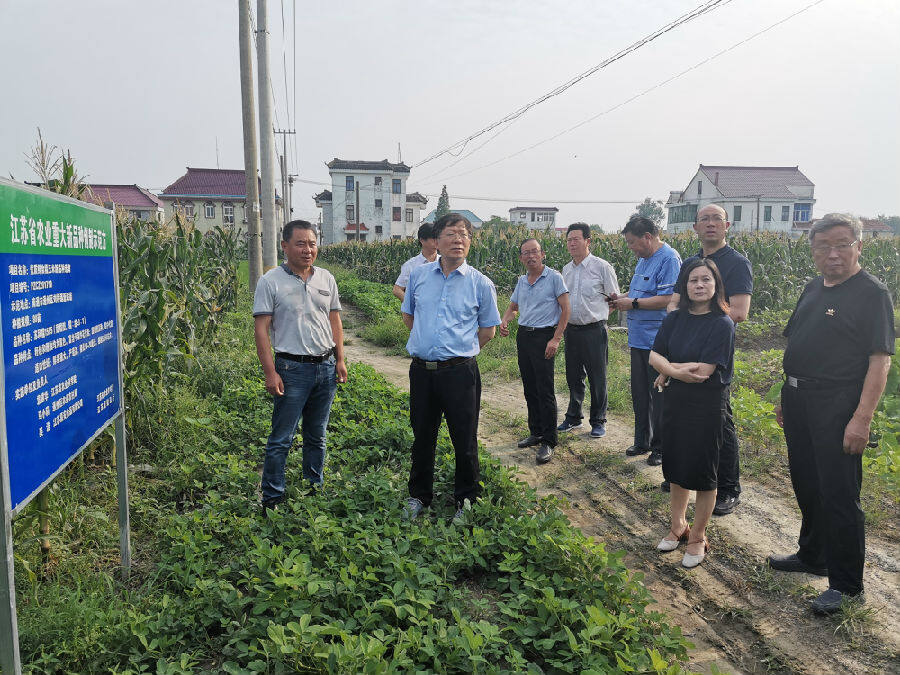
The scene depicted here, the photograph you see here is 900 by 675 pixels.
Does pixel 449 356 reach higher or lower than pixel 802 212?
lower

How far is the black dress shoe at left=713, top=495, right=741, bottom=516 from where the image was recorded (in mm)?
4656

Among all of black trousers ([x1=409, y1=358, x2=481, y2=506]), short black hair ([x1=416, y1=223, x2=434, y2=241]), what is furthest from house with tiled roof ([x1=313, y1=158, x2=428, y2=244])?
black trousers ([x1=409, y1=358, x2=481, y2=506])

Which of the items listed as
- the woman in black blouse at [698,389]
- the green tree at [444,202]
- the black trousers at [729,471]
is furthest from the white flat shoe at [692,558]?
the green tree at [444,202]

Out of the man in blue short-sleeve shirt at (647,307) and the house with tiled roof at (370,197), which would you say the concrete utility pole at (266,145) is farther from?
the house with tiled roof at (370,197)

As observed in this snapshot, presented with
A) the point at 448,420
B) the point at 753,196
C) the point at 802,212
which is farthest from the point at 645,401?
the point at 802,212

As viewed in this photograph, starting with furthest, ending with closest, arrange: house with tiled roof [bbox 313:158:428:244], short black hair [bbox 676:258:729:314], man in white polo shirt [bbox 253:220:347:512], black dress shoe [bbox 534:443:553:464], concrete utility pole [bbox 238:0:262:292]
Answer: house with tiled roof [bbox 313:158:428:244] < concrete utility pole [bbox 238:0:262:292] < black dress shoe [bbox 534:443:553:464] < man in white polo shirt [bbox 253:220:347:512] < short black hair [bbox 676:258:729:314]

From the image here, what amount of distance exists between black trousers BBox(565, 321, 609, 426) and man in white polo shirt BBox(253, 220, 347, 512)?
3011 mm

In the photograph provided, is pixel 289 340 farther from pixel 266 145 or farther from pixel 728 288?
pixel 266 145

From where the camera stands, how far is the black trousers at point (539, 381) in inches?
235

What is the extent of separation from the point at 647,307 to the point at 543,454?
5.67 ft

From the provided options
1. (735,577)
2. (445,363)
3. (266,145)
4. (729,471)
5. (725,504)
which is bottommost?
(735,577)

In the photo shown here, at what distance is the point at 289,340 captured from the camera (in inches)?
171

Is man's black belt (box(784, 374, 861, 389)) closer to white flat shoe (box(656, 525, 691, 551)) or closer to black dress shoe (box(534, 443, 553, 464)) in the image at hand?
white flat shoe (box(656, 525, 691, 551))

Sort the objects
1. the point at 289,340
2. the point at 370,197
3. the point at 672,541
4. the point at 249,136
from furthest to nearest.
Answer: the point at 370,197 → the point at 249,136 → the point at 289,340 → the point at 672,541
